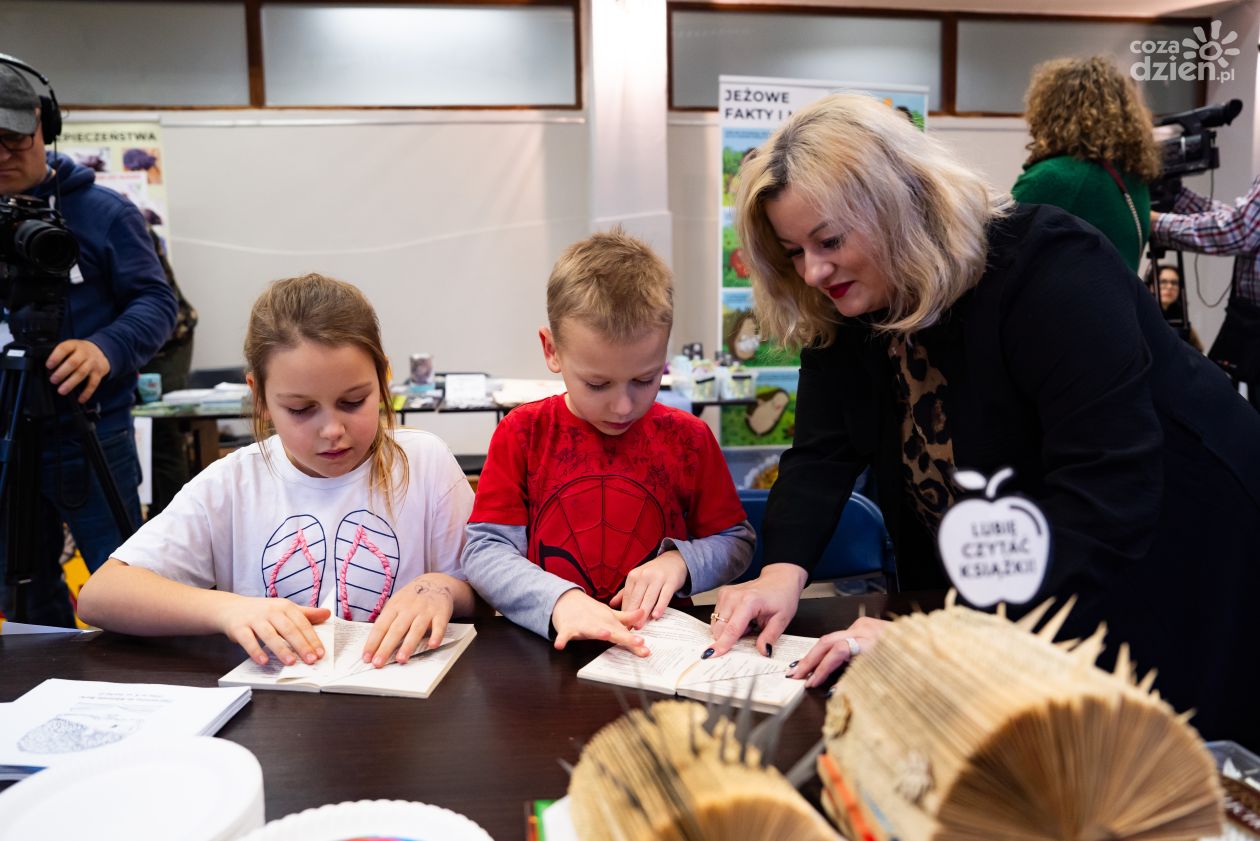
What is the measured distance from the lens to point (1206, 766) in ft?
1.52

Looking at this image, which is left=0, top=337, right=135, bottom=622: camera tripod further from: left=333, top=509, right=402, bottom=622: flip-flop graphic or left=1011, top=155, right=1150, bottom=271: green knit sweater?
left=1011, top=155, right=1150, bottom=271: green knit sweater

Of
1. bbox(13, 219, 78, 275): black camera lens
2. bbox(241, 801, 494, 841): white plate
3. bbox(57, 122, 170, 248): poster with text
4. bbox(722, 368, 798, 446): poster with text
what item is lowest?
bbox(722, 368, 798, 446): poster with text

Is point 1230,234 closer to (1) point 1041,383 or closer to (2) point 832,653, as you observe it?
(1) point 1041,383

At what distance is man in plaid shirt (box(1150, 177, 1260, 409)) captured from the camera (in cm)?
294

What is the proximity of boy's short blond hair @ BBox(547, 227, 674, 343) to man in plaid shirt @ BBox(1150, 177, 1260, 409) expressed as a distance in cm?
253

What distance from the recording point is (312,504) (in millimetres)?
1482

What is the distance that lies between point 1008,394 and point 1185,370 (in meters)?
0.26

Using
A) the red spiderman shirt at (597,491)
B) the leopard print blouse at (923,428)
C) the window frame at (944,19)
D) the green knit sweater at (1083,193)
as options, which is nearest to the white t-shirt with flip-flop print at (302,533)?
the red spiderman shirt at (597,491)

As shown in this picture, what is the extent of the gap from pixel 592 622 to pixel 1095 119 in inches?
77.1

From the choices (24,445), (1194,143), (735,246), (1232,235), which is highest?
(1194,143)

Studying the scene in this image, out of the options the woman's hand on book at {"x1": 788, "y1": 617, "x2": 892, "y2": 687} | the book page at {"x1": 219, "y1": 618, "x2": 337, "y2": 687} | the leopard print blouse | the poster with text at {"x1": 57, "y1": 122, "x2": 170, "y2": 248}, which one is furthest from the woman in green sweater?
the poster with text at {"x1": 57, "y1": 122, "x2": 170, "y2": 248}

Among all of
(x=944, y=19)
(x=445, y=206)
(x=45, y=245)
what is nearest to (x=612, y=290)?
(x=45, y=245)

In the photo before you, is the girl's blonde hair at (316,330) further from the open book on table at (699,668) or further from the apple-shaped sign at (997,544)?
the apple-shaped sign at (997,544)

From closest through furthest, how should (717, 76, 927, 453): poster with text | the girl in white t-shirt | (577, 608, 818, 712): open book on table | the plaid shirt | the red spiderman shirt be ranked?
1. (577, 608, 818, 712): open book on table
2. the girl in white t-shirt
3. the red spiderman shirt
4. the plaid shirt
5. (717, 76, 927, 453): poster with text
